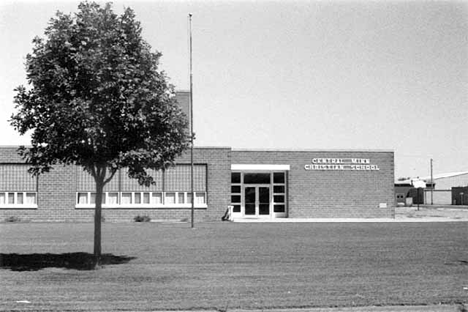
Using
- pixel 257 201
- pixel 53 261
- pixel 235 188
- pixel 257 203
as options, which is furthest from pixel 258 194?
pixel 53 261

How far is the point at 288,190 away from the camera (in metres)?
40.1

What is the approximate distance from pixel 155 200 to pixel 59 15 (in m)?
25.2

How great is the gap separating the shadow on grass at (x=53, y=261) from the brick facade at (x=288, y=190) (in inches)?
830

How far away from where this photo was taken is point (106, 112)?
13.4 meters

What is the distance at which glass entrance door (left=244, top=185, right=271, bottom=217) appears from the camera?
41.2 meters

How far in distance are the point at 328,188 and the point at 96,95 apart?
2832 cm

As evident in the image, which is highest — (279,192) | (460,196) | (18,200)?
(279,192)

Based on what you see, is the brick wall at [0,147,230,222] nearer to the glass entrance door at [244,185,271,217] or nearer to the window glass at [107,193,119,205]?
the window glass at [107,193,119,205]

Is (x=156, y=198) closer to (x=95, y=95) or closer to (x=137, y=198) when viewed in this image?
Result: (x=137, y=198)

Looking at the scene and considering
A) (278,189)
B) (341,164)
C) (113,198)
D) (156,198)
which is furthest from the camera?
(278,189)

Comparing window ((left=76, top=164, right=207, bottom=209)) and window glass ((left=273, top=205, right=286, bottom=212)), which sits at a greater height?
window ((left=76, top=164, right=207, bottom=209))

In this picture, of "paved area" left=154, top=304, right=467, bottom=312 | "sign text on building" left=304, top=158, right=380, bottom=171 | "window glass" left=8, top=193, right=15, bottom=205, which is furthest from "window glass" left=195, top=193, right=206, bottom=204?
"paved area" left=154, top=304, right=467, bottom=312

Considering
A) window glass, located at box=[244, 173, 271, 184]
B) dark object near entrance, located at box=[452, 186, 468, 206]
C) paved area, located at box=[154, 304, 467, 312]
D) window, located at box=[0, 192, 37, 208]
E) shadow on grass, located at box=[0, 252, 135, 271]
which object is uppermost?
window glass, located at box=[244, 173, 271, 184]

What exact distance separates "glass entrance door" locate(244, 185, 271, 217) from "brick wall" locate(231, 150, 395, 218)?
1888 mm
